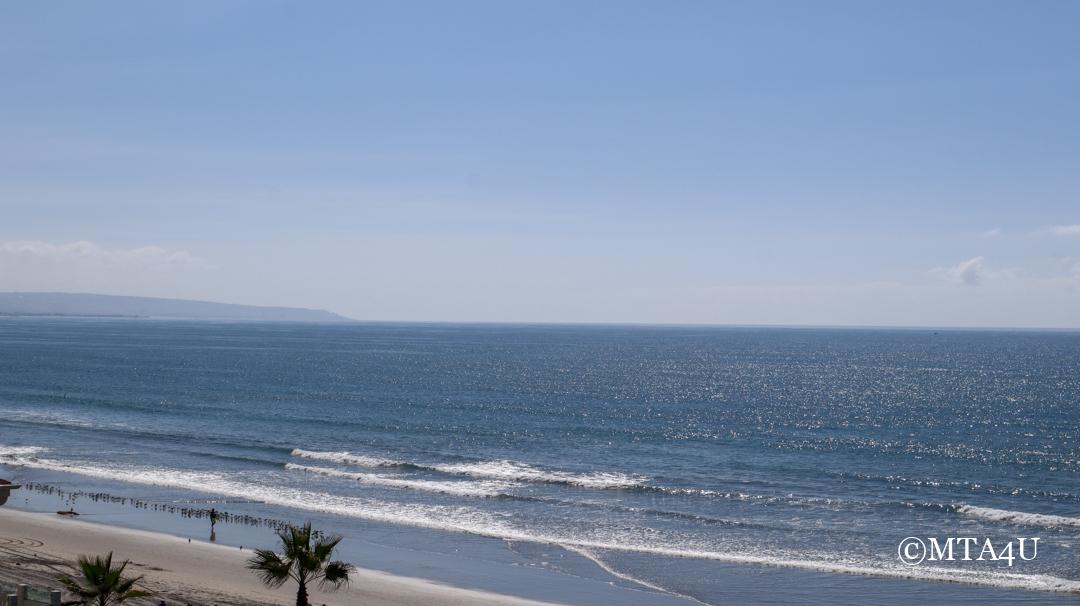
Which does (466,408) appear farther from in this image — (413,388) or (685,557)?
(685,557)

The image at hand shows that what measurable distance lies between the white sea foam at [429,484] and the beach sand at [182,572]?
49.2 feet

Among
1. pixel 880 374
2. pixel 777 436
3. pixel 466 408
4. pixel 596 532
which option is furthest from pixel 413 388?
pixel 880 374

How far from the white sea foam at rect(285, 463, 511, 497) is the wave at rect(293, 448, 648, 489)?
2.04 metres

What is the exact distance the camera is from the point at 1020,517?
4516cm

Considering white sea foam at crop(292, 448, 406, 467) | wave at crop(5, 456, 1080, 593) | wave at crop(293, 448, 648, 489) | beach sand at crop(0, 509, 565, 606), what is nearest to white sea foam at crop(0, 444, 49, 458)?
wave at crop(5, 456, 1080, 593)

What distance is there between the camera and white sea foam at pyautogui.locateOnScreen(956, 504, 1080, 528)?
4406 centimetres

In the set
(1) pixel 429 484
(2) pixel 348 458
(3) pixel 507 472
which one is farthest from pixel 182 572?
(2) pixel 348 458

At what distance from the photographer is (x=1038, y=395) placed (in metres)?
111

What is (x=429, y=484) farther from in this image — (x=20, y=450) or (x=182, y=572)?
(x=20, y=450)

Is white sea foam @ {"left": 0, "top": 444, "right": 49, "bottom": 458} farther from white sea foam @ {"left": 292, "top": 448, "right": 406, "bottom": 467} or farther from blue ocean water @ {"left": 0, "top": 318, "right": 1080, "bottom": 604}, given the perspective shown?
white sea foam @ {"left": 292, "top": 448, "right": 406, "bottom": 467}

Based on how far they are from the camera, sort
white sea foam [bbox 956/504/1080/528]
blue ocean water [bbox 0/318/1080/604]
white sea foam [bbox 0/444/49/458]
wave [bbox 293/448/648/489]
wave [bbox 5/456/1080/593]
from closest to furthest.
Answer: wave [bbox 5/456/1080/593], blue ocean water [bbox 0/318/1080/604], white sea foam [bbox 956/504/1080/528], wave [bbox 293/448/648/489], white sea foam [bbox 0/444/49/458]

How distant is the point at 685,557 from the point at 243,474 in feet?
99.4

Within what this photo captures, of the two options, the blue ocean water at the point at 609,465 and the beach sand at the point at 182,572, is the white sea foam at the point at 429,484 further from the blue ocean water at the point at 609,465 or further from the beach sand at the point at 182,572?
the beach sand at the point at 182,572

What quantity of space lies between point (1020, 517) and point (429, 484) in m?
31.7
